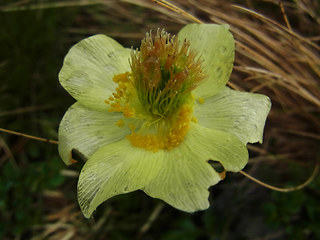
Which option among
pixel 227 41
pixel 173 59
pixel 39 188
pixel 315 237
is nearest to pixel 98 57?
A: pixel 173 59

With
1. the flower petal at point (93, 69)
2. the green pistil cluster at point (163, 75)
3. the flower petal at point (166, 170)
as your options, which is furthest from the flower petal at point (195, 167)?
the flower petal at point (93, 69)

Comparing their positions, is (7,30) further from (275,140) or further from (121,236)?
(275,140)

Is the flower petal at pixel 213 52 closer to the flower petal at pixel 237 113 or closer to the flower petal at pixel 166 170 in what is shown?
the flower petal at pixel 237 113

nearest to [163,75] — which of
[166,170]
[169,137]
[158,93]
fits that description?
[158,93]

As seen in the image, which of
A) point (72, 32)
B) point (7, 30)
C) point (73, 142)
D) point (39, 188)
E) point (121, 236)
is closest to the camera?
point (73, 142)

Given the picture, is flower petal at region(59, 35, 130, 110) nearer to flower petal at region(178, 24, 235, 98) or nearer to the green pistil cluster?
the green pistil cluster

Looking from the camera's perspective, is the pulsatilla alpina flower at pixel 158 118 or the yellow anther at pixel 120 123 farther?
the yellow anther at pixel 120 123

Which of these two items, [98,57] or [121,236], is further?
[121,236]
